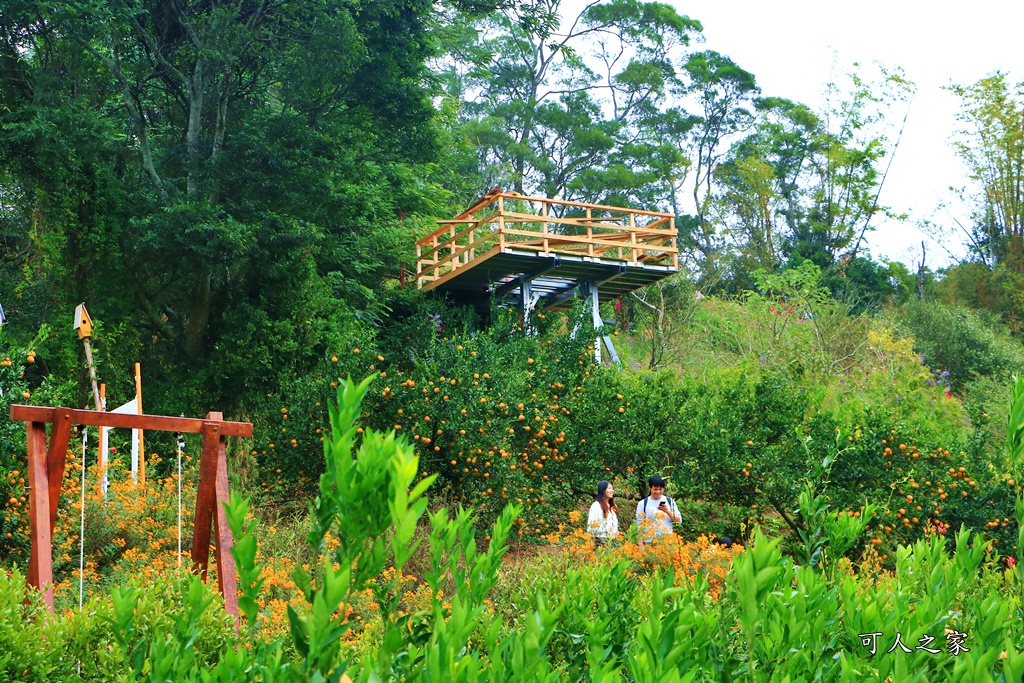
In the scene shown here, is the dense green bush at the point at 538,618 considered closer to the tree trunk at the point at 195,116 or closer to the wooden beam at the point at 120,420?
the wooden beam at the point at 120,420

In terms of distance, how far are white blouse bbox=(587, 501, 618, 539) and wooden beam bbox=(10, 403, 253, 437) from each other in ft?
14.3

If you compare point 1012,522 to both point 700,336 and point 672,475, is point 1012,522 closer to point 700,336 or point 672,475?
point 672,475

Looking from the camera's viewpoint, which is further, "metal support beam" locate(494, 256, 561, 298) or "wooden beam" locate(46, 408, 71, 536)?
"metal support beam" locate(494, 256, 561, 298)

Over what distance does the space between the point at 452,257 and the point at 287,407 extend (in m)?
7.16

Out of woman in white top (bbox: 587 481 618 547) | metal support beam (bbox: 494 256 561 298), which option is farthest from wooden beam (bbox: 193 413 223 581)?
metal support beam (bbox: 494 256 561 298)

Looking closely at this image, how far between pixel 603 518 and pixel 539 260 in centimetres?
946

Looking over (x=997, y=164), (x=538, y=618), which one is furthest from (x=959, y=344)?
(x=538, y=618)

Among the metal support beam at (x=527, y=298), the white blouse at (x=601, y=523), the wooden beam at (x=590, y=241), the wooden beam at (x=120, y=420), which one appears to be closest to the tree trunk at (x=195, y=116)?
the wooden beam at (x=590, y=241)

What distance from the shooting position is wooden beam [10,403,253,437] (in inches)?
245

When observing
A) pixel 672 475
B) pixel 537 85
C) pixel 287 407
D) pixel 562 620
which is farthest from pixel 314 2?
pixel 537 85

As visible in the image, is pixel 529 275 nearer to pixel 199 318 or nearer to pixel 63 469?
pixel 199 318

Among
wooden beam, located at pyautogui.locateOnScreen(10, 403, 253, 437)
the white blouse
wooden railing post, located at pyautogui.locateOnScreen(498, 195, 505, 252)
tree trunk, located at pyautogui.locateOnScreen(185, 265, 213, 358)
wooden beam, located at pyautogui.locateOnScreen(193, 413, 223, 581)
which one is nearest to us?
wooden beam, located at pyautogui.locateOnScreen(10, 403, 253, 437)

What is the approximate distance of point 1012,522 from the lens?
38.4 ft

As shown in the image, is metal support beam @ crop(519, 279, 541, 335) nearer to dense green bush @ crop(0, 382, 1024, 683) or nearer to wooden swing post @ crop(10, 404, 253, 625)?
wooden swing post @ crop(10, 404, 253, 625)
